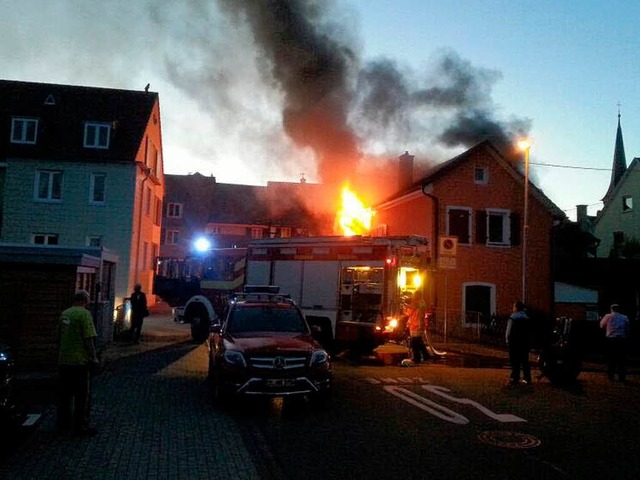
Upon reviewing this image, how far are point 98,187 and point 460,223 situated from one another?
16.7 meters

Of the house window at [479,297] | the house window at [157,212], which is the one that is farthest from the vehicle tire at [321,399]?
the house window at [157,212]

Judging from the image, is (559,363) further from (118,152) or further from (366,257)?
(118,152)

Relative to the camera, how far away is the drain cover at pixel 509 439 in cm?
682

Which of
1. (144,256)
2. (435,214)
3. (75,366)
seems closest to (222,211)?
(144,256)

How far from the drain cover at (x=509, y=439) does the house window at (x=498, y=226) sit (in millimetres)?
16901

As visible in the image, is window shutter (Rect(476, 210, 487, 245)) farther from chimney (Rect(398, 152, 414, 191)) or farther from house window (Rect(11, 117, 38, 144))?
house window (Rect(11, 117, 38, 144))

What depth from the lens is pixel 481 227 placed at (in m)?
23.3

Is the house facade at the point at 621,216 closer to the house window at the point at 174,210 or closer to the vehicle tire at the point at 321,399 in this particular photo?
the vehicle tire at the point at 321,399

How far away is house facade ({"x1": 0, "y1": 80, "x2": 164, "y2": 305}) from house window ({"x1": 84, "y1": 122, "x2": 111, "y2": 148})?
2cm

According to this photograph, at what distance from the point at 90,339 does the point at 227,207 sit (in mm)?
46747

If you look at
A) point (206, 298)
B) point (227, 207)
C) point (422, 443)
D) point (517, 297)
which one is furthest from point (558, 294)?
point (227, 207)

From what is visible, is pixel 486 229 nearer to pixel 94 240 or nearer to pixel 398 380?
pixel 398 380

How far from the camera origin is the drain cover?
682 cm

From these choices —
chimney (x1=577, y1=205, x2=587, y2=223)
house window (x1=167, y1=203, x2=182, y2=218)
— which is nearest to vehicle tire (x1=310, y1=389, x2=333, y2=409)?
house window (x1=167, y1=203, x2=182, y2=218)
